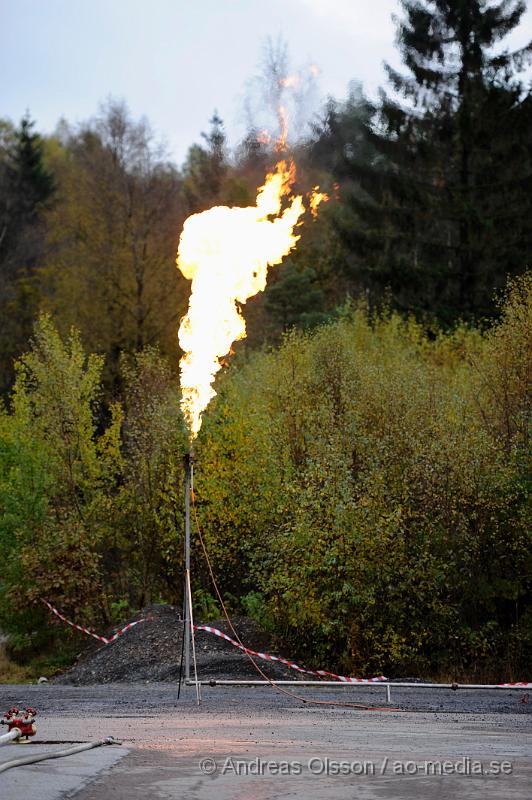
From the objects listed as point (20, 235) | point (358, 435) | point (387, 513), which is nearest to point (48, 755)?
point (387, 513)

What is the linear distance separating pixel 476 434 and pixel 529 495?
2113 millimetres

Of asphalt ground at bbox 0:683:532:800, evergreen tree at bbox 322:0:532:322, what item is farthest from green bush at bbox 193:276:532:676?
evergreen tree at bbox 322:0:532:322

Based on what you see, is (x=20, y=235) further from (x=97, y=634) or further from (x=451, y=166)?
(x=97, y=634)

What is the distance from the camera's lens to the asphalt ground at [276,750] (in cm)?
851

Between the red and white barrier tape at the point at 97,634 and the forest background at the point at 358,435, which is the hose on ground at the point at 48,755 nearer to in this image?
the forest background at the point at 358,435

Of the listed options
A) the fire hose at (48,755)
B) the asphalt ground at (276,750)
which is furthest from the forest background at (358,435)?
the fire hose at (48,755)

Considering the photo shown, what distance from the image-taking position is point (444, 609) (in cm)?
2591

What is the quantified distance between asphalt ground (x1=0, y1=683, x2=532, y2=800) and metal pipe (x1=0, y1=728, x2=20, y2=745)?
11cm

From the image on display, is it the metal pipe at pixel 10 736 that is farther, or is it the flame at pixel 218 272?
the flame at pixel 218 272

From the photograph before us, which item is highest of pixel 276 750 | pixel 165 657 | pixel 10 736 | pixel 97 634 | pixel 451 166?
pixel 451 166

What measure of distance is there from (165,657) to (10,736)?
1592cm

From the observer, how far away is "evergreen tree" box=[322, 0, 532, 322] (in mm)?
46438

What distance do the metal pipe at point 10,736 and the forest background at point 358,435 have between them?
15506mm

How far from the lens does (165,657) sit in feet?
83.4
